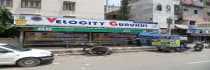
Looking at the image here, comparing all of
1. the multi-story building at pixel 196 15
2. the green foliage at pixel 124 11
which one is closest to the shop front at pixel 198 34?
the multi-story building at pixel 196 15

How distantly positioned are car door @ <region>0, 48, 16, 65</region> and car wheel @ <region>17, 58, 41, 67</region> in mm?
387

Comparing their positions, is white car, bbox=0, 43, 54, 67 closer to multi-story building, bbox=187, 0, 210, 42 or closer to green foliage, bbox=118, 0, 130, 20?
green foliage, bbox=118, 0, 130, 20

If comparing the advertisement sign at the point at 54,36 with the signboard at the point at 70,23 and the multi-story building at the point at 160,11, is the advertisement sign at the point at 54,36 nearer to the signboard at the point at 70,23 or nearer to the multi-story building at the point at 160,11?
the signboard at the point at 70,23

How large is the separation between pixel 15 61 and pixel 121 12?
26269 millimetres

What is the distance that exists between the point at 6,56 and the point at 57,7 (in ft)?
51.0

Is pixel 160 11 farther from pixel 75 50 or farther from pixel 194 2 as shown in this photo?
pixel 75 50

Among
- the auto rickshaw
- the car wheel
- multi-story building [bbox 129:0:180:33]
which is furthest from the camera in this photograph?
multi-story building [bbox 129:0:180:33]

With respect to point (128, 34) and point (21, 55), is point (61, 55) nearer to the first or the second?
point (21, 55)

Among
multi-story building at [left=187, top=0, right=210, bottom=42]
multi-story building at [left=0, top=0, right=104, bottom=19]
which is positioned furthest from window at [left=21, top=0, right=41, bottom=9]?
multi-story building at [left=187, top=0, right=210, bottom=42]

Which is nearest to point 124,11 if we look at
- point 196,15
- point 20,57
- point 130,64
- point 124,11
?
point 124,11

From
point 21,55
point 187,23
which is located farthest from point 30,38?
point 187,23

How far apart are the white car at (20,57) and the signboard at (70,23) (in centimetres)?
529

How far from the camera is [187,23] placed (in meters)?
29.2

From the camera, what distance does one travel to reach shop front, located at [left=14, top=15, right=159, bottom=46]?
1295cm
